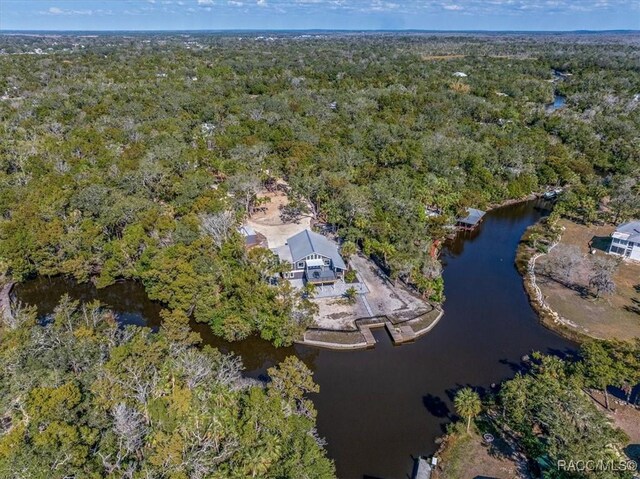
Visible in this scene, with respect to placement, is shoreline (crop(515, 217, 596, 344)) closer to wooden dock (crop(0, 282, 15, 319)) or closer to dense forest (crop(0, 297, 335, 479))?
dense forest (crop(0, 297, 335, 479))

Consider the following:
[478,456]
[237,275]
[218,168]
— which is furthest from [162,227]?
[478,456]

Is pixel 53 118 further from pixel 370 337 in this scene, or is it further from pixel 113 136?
pixel 370 337

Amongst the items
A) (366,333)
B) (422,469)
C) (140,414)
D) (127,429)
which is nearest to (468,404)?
(422,469)

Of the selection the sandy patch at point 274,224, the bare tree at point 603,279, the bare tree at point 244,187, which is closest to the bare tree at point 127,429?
the sandy patch at point 274,224

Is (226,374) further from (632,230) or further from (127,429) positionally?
(632,230)

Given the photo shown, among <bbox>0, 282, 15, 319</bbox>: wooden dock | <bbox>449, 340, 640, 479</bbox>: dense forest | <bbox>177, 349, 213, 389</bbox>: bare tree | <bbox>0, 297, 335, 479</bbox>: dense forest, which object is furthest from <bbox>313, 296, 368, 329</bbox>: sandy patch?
<bbox>0, 282, 15, 319</bbox>: wooden dock

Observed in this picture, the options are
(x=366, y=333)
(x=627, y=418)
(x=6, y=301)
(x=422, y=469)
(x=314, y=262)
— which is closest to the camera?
(x=422, y=469)
